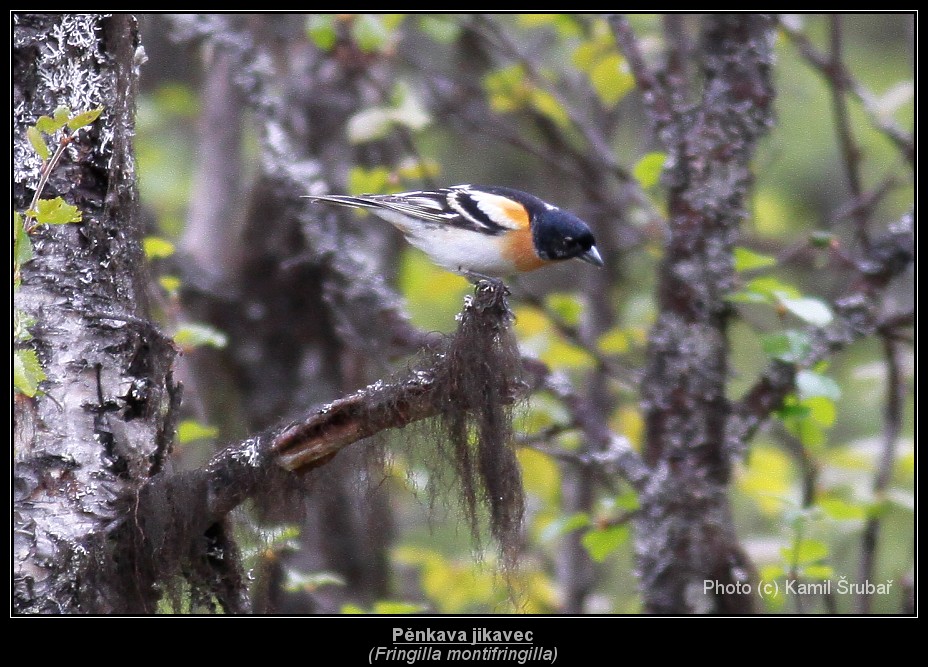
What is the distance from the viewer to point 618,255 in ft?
20.7

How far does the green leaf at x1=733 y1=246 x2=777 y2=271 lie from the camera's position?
13.8 ft

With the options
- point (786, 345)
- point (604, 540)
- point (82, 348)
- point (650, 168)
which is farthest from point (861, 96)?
point (82, 348)

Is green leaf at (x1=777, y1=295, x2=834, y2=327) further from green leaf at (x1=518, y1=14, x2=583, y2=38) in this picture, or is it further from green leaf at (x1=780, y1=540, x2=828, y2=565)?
green leaf at (x1=518, y1=14, x2=583, y2=38)

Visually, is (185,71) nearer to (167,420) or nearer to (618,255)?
(618,255)

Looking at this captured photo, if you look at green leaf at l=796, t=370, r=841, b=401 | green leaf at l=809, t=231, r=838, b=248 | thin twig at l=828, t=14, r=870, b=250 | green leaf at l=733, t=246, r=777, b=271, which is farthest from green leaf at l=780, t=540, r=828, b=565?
thin twig at l=828, t=14, r=870, b=250

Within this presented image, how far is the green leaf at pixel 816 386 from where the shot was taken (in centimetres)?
409

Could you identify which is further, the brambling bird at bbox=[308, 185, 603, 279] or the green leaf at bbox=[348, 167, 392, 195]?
the green leaf at bbox=[348, 167, 392, 195]

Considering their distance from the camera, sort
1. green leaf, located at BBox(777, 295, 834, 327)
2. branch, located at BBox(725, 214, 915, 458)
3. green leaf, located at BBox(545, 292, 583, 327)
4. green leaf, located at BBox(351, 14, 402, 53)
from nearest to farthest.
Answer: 1. green leaf, located at BBox(777, 295, 834, 327)
2. branch, located at BBox(725, 214, 915, 458)
3. green leaf, located at BBox(351, 14, 402, 53)
4. green leaf, located at BBox(545, 292, 583, 327)

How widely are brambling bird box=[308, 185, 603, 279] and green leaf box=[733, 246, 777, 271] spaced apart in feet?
2.14

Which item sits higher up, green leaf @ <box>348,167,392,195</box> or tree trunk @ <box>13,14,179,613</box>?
green leaf @ <box>348,167,392,195</box>

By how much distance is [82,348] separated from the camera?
2951mm

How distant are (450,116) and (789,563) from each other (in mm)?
4022

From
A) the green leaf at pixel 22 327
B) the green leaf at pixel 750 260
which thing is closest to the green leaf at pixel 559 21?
the green leaf at pixel 750 260
